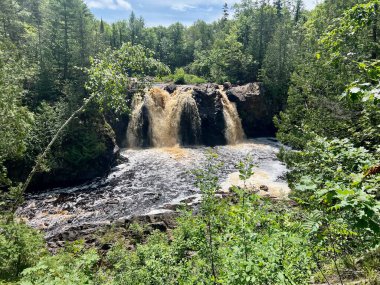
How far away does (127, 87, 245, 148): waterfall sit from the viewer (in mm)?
30109

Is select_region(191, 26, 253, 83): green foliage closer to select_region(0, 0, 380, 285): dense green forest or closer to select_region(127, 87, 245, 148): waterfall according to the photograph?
select_region(0, 0, 380, 285): dense green forest

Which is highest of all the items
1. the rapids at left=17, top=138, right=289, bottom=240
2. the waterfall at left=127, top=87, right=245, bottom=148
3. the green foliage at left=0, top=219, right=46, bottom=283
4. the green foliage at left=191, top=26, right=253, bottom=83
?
the green foliage at left=191, top=26, right=253, bottom=83

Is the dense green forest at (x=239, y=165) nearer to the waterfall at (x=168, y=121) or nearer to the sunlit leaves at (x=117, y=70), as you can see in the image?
the sunlit leaves at (x=117, y=70)

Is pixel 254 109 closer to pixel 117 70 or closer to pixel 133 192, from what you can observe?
pixel 133 192

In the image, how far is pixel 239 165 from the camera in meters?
5.29

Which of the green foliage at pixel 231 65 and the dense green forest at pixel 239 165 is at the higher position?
the green foliage at pixel 231 65

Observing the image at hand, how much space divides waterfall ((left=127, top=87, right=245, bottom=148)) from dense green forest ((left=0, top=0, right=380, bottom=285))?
318 cm

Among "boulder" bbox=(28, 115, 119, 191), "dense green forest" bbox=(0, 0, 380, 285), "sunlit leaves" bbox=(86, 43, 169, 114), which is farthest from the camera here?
"boulder" bbox=(28, 115, 119, 191)

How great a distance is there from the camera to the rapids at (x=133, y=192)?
1594cm

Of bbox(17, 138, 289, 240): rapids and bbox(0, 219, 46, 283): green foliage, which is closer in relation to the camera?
bbox(0, 219, 46, 283): green foliage

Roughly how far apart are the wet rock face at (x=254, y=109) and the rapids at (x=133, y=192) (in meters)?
6.78

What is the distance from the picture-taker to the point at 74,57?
29.0 meters

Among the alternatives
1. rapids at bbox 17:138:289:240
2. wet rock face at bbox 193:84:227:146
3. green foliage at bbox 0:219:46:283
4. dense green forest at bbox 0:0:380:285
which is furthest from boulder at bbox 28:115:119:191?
green foliage at bbox 0:219:46:283

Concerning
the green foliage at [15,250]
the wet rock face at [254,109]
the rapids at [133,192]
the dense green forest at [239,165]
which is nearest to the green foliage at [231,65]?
the dense green forest at [239,165]
